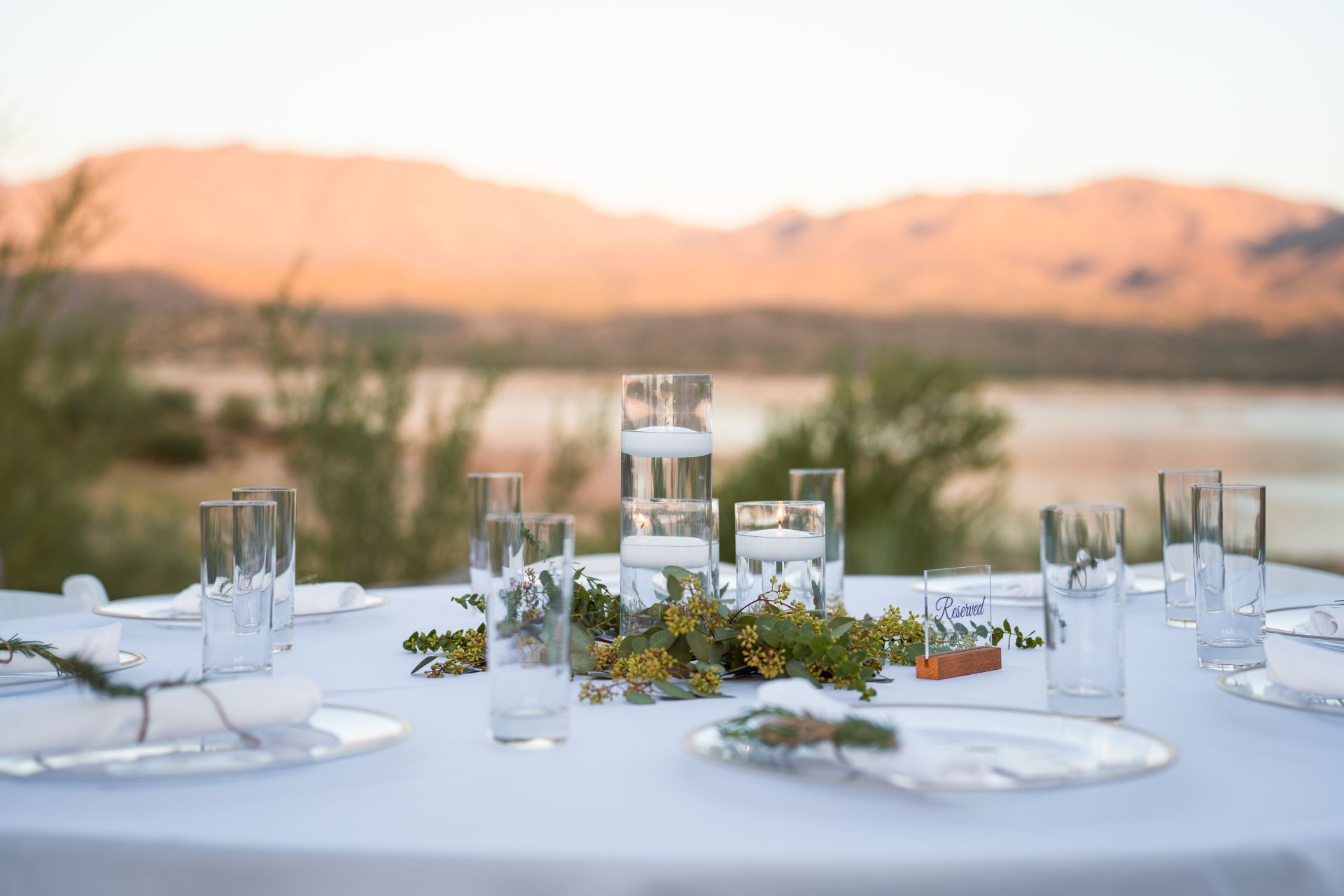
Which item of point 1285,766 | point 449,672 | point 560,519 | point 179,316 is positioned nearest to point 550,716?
point 560,519

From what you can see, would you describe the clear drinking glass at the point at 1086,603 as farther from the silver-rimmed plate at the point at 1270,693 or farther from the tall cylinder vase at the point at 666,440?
the tall cylinder vase at the point at 666,440

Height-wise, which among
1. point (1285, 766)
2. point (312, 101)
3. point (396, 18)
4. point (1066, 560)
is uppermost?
point (396, 18)

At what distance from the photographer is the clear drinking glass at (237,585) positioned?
1.12m

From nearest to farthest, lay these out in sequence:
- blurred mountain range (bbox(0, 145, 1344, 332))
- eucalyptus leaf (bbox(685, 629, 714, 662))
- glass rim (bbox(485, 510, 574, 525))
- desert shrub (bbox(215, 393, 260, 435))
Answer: glass rim (bbox(485, 510, 574, 525)), eucalyptus leaf (bbox(685, 629, 714, 662)), desert shrub (bbox(215, 393, 260, 435)), blurred mountain range (bbox(0, 145, 1344, 332))

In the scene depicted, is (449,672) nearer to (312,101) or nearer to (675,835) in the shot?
(675,835)

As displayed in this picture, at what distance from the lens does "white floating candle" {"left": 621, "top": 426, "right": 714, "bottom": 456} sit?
4.21ft

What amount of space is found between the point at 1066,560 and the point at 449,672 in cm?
66

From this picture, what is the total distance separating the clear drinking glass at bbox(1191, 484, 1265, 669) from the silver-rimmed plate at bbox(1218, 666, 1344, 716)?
0.27 feet

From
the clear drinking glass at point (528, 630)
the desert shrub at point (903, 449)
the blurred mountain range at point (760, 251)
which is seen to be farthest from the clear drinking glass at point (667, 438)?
the blurred mountain range at point (760, 251)

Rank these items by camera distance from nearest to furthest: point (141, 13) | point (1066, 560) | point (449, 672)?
point (1066, 560)
point (449, 672)
point (141, 13)

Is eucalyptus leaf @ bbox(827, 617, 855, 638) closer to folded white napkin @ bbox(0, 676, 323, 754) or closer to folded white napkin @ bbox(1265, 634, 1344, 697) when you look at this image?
folded white napkin @ bbox(1265, 634, 1344, 697)

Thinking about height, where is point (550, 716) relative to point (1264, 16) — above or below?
below

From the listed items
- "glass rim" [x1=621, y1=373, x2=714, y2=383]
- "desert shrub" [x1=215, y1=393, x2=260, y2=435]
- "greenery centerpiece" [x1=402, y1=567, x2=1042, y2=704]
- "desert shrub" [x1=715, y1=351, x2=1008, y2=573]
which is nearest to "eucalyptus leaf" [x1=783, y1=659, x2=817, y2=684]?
"greenery centerpiece" [x1=402, y1=567, x2=1042, y2=704]

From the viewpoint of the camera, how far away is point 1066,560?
0.97m
